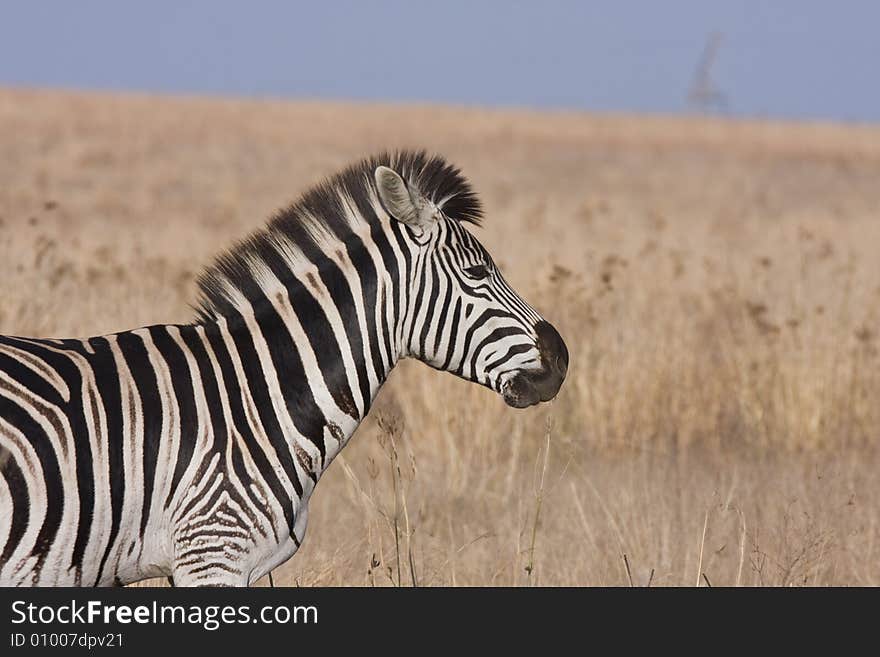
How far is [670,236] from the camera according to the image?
57.4ft

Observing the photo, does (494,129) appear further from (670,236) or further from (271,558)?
(271,558)

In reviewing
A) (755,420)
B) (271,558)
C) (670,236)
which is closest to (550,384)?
(271,558)

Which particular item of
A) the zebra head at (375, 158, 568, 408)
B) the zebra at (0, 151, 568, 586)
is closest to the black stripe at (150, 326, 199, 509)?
the zebra at (0, 151, 568, 586)

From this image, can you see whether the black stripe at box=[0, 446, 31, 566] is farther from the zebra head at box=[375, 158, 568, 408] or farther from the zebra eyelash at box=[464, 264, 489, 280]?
the zebra eyelash at box=[464, 264, 489, 280]

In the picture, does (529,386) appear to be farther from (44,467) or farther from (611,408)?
(611,408)

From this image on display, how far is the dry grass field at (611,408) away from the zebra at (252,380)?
0.63 meters

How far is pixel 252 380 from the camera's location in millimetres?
4258

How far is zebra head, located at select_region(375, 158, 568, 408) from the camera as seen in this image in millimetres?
4398

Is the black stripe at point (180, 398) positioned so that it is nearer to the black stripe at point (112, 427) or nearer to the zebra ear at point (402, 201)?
the black stripe at point (112, 427)

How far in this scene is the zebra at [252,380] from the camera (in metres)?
3.85

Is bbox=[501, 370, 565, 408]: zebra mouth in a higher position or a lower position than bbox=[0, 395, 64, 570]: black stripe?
higher

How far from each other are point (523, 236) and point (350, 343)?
11944 mm

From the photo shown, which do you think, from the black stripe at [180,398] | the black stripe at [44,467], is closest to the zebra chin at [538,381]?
the black stripe at [180,398]

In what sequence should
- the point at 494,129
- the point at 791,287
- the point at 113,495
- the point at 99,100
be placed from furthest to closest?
the point at 99,100, the point at 494,129, the point at 791,287, the point at 113,495
